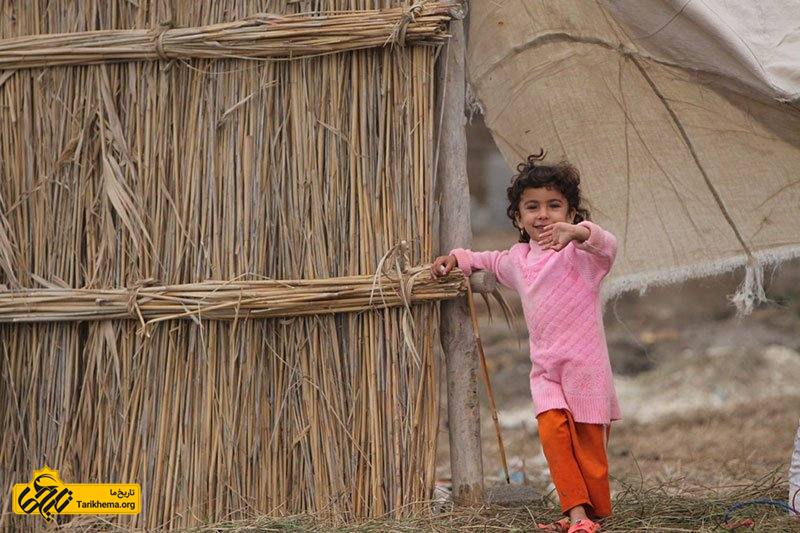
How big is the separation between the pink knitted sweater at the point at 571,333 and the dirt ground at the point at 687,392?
22.3 inches

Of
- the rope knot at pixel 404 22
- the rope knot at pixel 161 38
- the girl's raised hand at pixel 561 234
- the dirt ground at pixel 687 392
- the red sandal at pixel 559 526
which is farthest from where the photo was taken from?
the dirt ground at pixel 687 392

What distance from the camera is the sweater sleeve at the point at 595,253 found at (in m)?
2.83

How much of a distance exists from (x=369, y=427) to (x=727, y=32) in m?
1.43

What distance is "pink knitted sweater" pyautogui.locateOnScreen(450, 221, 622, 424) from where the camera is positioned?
292 cm

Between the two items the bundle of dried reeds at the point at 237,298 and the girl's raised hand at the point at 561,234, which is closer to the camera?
the girl's raised hand at the point at 561,234

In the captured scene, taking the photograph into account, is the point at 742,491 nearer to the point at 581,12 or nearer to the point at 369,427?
the point at 369,427

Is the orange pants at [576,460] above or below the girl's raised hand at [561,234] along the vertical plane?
below

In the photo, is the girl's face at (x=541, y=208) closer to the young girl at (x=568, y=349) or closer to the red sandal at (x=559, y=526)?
the young girl at (x=568, y=349)

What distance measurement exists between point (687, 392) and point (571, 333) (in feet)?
10.8

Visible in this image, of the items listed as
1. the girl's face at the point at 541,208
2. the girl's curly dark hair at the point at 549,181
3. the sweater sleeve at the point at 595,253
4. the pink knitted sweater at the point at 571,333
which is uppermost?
the girl's curly dark hair at the point at 549,181

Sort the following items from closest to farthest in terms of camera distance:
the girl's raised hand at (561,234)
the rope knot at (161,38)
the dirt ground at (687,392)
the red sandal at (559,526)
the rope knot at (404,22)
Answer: the girl's raised hand at (561,234), the red sandal at (559,526), the rope knot at (404,22), the rope knot at (161,38), the dirt ground at (687,392)

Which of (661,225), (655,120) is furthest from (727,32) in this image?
(661,225)

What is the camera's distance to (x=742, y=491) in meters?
3.36

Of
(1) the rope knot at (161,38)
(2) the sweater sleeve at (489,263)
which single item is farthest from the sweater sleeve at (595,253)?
(1) the rope knot at (161,38)
